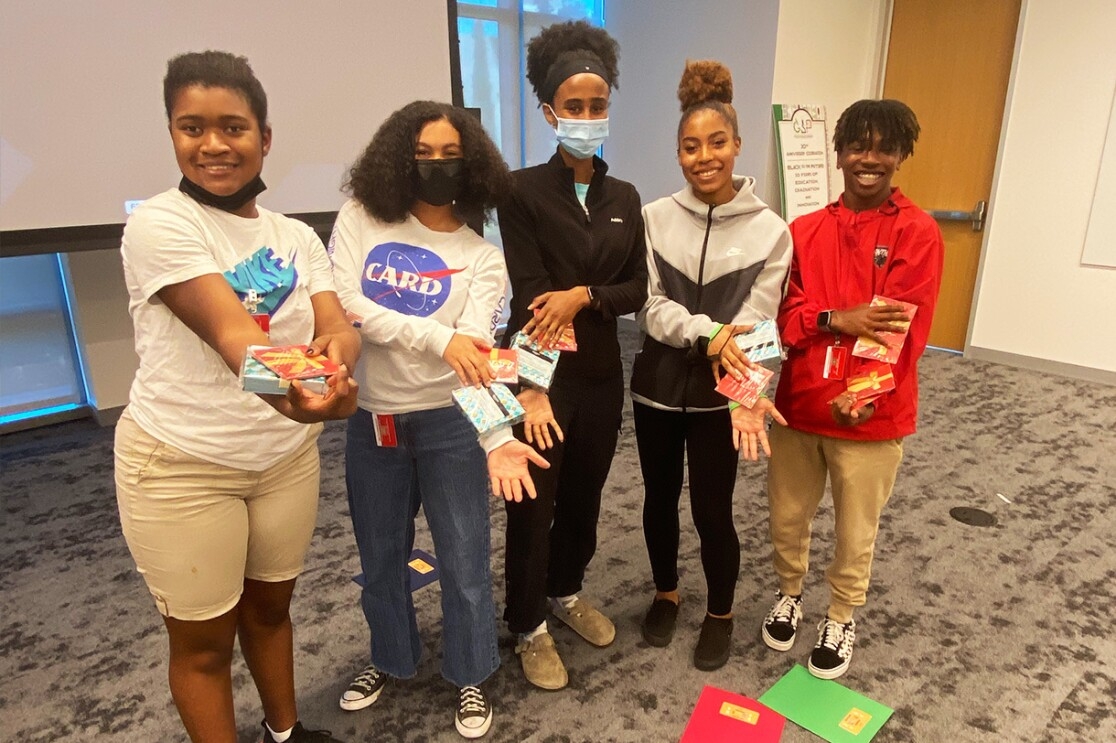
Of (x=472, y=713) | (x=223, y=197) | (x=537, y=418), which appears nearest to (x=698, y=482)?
(x=537, y=418)

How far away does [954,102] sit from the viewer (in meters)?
5.07

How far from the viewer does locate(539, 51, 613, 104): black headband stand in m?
1.66

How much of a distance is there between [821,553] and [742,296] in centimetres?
131

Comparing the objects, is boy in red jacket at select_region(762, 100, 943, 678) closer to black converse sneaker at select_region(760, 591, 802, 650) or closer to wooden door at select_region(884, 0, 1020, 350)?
black converse sneaker at select_region(760, 591, 802, 650)

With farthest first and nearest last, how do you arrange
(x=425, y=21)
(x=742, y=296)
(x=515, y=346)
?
(x=425, y=21), (x=742, y=296), (x=515, y=346)

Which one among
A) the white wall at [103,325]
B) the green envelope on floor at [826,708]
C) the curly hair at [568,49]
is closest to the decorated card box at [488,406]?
the curly hair at [568,49]

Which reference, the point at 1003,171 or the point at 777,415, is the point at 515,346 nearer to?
the point at 777,415

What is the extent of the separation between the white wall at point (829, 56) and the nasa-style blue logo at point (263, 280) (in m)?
4.35

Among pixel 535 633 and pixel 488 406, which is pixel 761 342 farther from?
pixel 535 633

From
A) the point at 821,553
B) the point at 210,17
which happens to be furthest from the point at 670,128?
the point at 821,553

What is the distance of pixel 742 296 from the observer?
176 centimetres

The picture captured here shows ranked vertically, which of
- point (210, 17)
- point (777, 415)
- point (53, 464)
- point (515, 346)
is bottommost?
point (53, 464)

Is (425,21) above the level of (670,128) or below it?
above

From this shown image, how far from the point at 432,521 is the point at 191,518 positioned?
558mm
